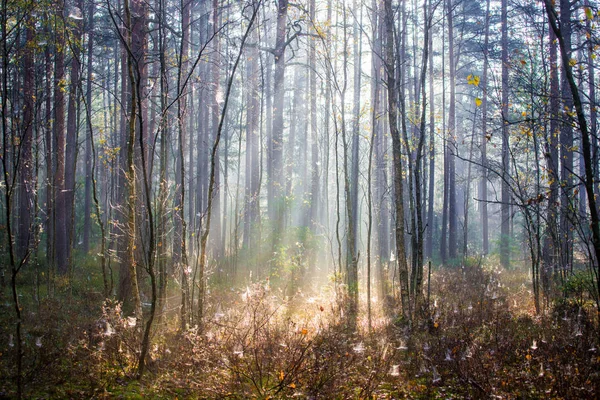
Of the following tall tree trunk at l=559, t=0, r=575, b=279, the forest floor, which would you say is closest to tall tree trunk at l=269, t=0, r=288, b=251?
the forest floor

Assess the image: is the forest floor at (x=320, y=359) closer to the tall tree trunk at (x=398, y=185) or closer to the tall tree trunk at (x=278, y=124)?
the tall tree trunk at (x=398, y=185)

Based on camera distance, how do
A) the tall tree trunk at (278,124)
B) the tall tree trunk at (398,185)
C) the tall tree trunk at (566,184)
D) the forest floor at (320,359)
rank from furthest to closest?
1. the tall tree trunk at (278,124)
2. the tall tree trunk at (398,185)
3. the tall tree trunk at (566,184)
4. the forest floor at (320,359)

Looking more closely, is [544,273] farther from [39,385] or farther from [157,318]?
[39,385]

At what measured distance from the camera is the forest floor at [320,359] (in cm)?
462

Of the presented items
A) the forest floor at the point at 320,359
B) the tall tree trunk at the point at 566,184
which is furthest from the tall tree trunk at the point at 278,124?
the tall tree trunk at the point at 566,184

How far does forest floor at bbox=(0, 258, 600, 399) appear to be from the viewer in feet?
15.1

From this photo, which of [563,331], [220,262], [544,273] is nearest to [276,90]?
[220,262]

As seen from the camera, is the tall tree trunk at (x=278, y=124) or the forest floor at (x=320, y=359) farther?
the tall tree trunk at (x=278, y=124)

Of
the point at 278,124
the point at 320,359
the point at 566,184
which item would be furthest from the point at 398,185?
the point at 278,124

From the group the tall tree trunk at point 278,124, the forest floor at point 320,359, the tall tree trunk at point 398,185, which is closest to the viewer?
the forest floor at point 320,359

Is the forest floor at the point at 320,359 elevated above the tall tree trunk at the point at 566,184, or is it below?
below

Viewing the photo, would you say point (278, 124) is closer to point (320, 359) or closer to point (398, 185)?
point (398, 185)

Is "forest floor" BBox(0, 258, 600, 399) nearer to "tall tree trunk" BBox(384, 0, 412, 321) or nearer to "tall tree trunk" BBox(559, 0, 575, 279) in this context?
"tall tree trunk" BBox(384, 0, 412, 321)

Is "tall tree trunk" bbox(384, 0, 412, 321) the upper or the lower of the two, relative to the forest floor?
upper
